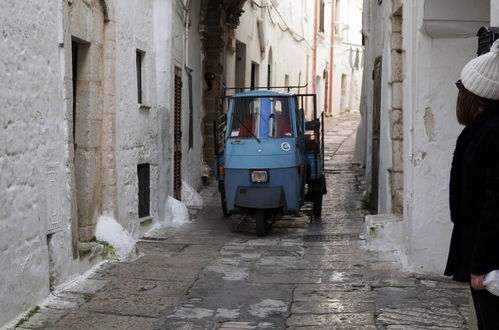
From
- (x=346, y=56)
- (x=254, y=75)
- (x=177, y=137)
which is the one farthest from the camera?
(x=346, y=56)

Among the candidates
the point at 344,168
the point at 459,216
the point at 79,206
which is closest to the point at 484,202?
the point at 459,216

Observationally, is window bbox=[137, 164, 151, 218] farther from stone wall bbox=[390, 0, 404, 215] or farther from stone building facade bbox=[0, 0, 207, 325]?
stone wall bbox=[390, 0, 404, 215]

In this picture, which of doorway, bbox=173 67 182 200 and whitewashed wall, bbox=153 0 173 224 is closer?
whitewashed wall, bbox=153 0 173 224

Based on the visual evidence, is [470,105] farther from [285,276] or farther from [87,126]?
[87,126]

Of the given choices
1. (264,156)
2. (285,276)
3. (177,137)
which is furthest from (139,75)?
(285,276)

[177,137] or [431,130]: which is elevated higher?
[431,130]

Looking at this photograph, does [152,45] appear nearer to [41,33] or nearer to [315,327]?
[41,33]

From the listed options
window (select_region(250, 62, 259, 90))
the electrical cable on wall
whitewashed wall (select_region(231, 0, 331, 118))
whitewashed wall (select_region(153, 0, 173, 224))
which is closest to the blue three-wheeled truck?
whitewashed wall (select_region(153, 0, 173, 224))

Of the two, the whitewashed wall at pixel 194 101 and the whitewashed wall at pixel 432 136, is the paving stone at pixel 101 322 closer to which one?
the whitewashed wall at pixel 432 136

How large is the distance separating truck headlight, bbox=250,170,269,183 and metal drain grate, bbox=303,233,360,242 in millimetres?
876

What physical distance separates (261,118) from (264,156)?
0.72m

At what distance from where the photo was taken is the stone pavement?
19.2 feet

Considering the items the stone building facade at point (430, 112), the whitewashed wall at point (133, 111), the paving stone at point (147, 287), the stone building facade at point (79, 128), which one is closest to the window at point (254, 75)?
the stone building facade at point (79, 128)

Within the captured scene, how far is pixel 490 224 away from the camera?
313cm
